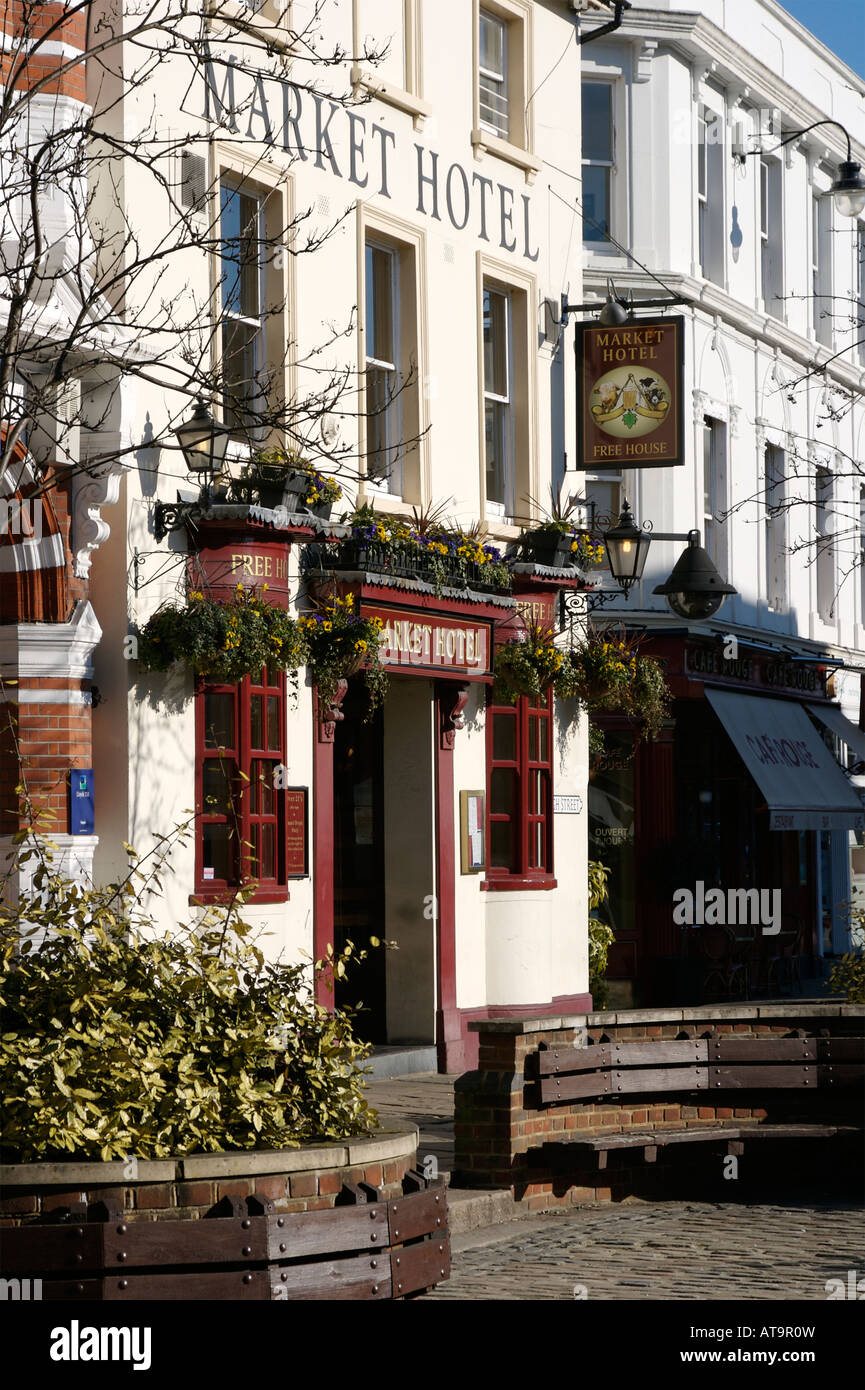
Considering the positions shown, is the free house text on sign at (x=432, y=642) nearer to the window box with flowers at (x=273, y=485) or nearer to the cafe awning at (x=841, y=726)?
the window box with flowers at (x=273, y=485)

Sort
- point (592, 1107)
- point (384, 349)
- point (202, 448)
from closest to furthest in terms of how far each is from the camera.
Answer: point (592, 1107) → point (202, 448) → point (384, 349)

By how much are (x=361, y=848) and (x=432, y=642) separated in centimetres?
205

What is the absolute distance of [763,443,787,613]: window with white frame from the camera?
2653 cm

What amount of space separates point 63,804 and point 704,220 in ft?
50.4

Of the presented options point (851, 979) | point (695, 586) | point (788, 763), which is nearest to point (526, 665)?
point (695, 586)

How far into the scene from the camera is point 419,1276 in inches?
243

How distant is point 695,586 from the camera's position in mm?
19484

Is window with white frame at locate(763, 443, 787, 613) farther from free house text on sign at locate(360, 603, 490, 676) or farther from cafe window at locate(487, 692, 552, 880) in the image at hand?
free house text on sign at locate(360, 603, 490, 676)

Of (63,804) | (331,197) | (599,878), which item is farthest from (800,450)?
(63,804)

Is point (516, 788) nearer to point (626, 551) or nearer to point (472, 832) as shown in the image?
point (472, 832)

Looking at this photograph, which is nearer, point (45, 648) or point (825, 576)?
point (45, 648)

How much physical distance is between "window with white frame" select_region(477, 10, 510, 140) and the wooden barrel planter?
42.6 feet

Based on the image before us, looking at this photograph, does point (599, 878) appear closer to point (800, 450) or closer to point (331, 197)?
point (331, 197)

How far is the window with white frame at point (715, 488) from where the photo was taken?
24594 mm
